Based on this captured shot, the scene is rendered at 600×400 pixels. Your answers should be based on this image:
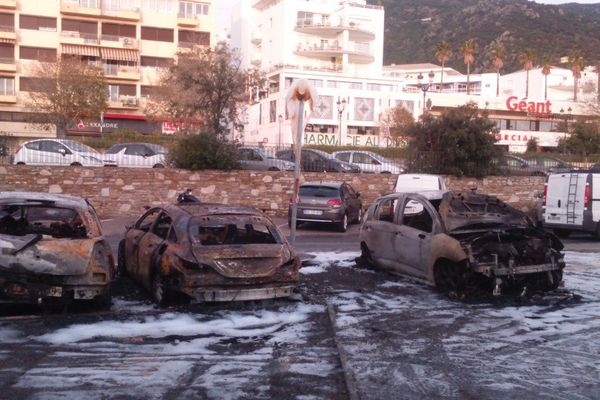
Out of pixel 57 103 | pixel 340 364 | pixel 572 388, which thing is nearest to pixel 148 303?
pixel 340 364

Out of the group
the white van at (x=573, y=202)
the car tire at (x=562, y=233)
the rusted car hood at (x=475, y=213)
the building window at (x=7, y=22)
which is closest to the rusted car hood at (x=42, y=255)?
the rusted car hood at (x=475, y=213)

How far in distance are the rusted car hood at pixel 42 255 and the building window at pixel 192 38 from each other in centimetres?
5489

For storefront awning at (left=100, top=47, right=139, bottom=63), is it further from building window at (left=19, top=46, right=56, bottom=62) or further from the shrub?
Result: the shrub

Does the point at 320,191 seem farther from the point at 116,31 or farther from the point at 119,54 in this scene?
the point at 116,31

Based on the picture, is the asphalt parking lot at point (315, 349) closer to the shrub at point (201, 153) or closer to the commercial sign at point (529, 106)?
the shrub at point (201, 153)

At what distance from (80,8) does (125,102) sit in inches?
354

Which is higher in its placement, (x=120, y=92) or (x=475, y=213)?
(x=120, y=92)

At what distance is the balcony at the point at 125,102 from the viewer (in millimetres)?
60750

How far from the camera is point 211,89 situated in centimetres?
3481

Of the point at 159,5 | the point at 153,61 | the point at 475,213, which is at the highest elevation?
the point at 159,5

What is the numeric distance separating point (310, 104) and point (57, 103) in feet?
139

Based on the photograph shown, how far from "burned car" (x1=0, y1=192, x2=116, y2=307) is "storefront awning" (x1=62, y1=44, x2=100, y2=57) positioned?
177ft

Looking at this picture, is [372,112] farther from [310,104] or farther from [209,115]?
[310,104]

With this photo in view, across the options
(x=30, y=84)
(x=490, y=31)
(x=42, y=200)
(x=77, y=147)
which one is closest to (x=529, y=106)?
(x=30, y=84)
